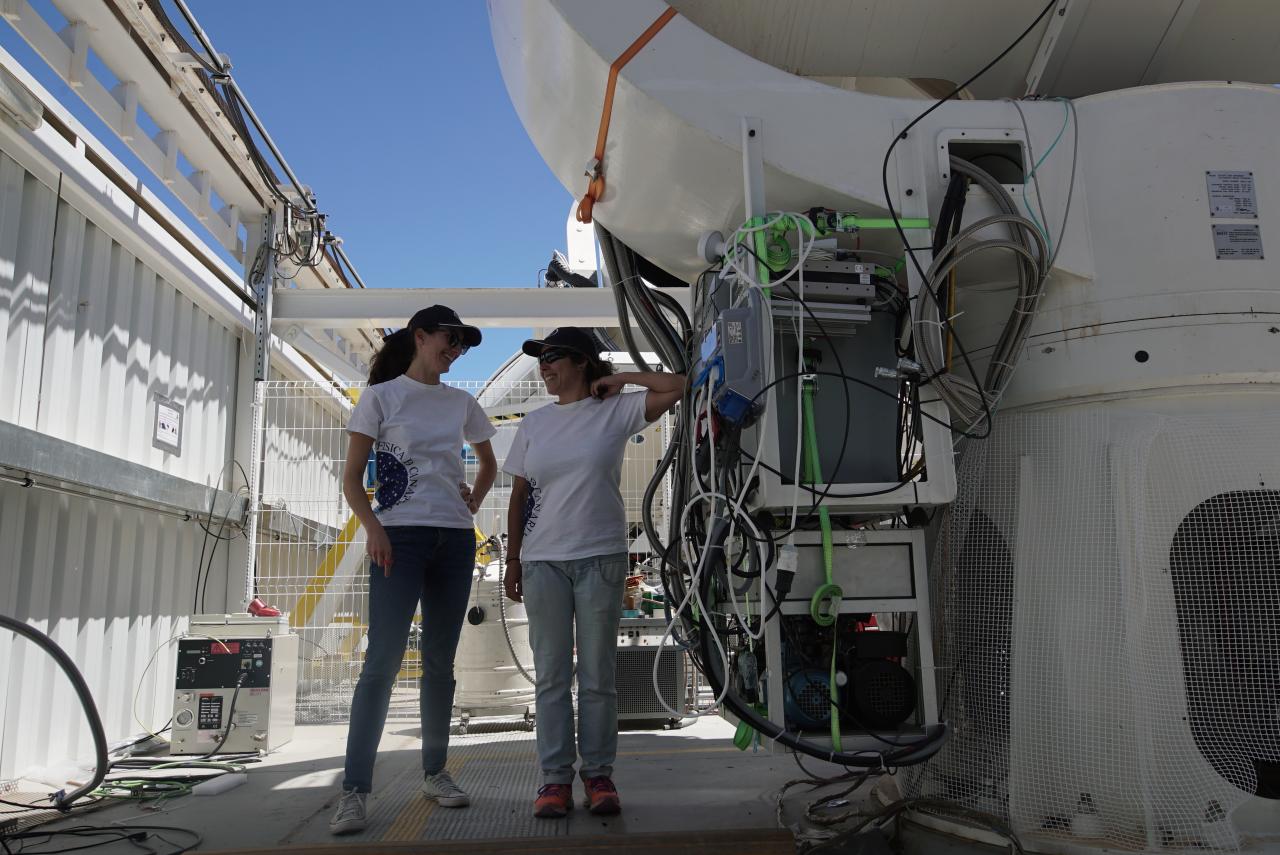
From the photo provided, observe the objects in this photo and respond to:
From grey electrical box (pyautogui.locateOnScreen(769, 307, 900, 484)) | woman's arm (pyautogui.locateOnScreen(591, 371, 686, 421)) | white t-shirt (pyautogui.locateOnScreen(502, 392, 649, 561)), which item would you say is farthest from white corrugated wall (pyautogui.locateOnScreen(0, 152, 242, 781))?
grey electrical box (pyautogui.locateOnScreen(769, 307, 900, 484))

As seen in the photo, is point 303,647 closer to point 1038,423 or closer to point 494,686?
point 494,686

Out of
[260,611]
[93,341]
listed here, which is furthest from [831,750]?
[93,341]

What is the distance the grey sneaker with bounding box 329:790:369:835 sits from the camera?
2623 millimetres

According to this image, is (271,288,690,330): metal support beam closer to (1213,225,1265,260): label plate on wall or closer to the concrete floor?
the concrete floor

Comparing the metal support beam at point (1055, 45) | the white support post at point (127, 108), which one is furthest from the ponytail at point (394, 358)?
the white support post at point (127, 108)

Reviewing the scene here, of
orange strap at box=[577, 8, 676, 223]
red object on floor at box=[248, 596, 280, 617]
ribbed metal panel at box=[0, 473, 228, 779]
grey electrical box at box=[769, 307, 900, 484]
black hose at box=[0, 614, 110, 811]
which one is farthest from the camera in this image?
red object on floor at box=[248, 596, 280, 617]

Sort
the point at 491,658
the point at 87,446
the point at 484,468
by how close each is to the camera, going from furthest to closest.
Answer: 1. the point at 491,658
2. the point at 87,446
3. the point at 484,468

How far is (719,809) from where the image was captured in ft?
9.39

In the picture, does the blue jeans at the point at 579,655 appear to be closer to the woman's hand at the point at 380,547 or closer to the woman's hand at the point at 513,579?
the woman's hand at the point at 513,579

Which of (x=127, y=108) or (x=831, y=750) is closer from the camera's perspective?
(x=831, y=750)

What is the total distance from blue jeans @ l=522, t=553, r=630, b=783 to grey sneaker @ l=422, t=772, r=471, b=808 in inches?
11.8

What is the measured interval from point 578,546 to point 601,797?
2.43 ft

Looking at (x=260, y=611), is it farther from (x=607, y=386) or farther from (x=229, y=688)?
(x=607, y=386)

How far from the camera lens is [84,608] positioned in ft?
14.5
